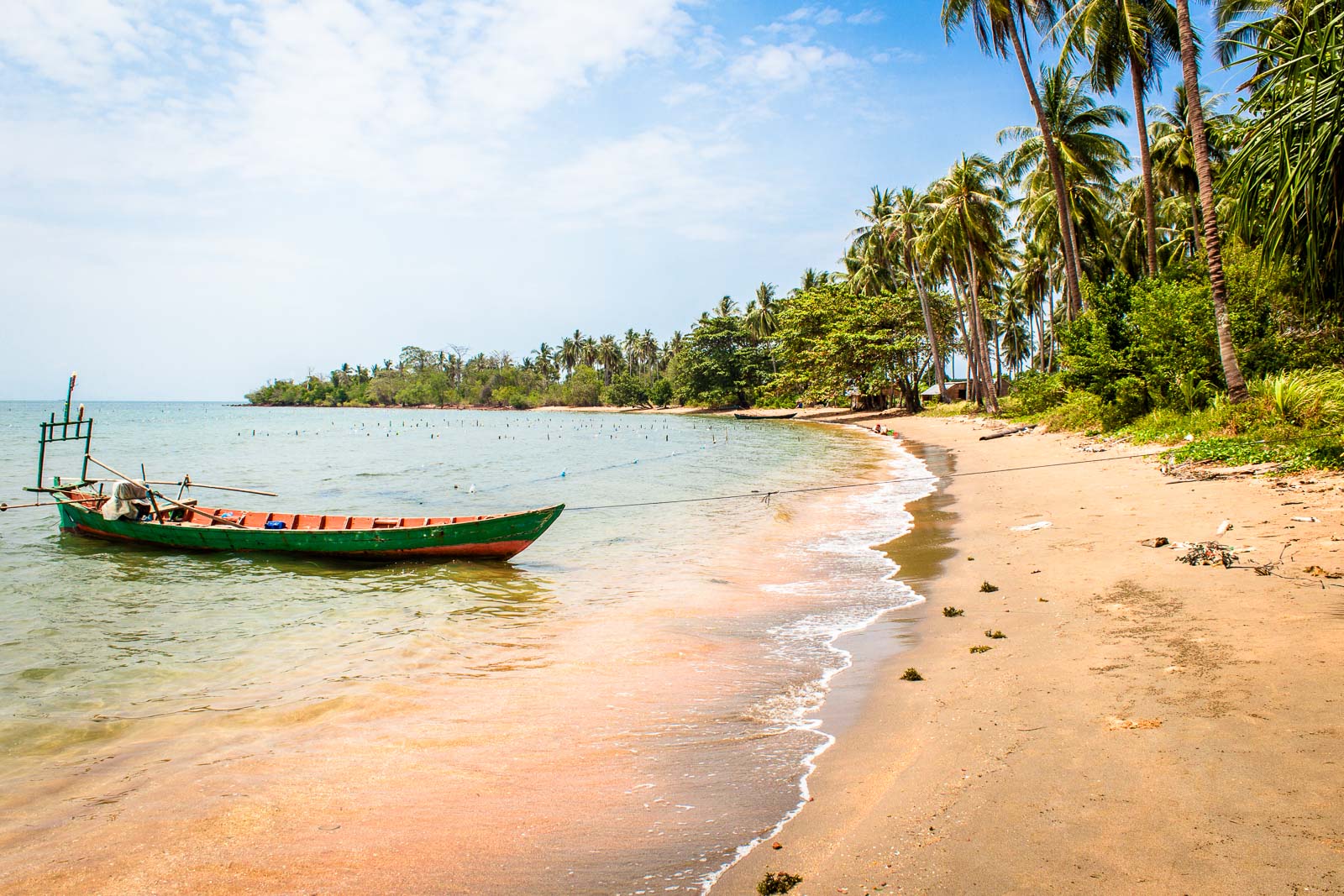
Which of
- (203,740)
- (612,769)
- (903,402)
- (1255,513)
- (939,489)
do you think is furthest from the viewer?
(903,402)

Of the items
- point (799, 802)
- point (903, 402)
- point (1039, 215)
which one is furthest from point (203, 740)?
point (903, 402)

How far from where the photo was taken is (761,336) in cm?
8525

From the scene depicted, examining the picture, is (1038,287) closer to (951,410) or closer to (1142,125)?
(951,410)

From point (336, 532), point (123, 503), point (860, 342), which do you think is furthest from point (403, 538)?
point (860, 342)

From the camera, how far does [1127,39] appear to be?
23.6m

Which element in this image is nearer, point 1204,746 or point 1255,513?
point 1204,746

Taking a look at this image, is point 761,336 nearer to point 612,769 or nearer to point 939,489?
point 939,489

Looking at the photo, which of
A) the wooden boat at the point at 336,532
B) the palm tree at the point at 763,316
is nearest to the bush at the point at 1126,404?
the wooden boat at the point at 336,532

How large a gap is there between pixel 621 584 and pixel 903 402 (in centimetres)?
5368

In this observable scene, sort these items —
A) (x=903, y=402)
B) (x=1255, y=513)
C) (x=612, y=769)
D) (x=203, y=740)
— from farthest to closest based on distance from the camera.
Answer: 1. (x=903, y=402)
2. (x=1255, y=513)
3. (x=203, y=740)
4. (x=612, y=769)

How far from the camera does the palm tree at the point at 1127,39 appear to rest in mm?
23562

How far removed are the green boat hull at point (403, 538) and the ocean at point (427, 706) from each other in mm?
337

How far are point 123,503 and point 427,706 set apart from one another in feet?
41.4

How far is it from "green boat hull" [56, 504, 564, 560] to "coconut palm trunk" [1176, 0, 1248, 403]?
1503 centimetres
